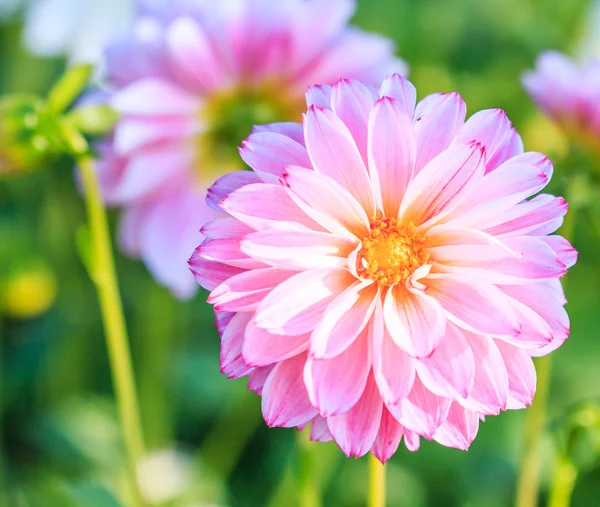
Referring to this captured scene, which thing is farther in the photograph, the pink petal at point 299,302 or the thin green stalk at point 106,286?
the thin green stalk at point 106,286

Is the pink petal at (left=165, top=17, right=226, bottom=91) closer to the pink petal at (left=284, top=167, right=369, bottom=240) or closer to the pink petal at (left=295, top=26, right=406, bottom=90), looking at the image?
the pink petal at (left=295, top=26, right=406, bottom=90)

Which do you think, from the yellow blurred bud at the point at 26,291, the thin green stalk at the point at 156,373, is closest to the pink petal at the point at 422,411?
the thin green stalk at the point at 156,373

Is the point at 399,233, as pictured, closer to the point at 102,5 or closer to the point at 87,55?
the point at 87,55

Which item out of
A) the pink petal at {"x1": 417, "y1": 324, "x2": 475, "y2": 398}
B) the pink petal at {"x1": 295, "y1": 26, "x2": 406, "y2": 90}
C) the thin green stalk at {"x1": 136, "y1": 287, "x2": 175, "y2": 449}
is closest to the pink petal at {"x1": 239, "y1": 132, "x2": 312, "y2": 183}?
the pink petal at {"x1": 417, "y1": 324, "x2": 475, "y2": 398}

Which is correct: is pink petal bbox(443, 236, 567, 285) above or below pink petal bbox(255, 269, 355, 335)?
above

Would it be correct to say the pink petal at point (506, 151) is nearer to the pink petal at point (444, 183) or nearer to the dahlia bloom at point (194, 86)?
the pink petal at point (444, 183)

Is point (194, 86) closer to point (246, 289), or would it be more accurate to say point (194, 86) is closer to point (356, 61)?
point (356, 61)
